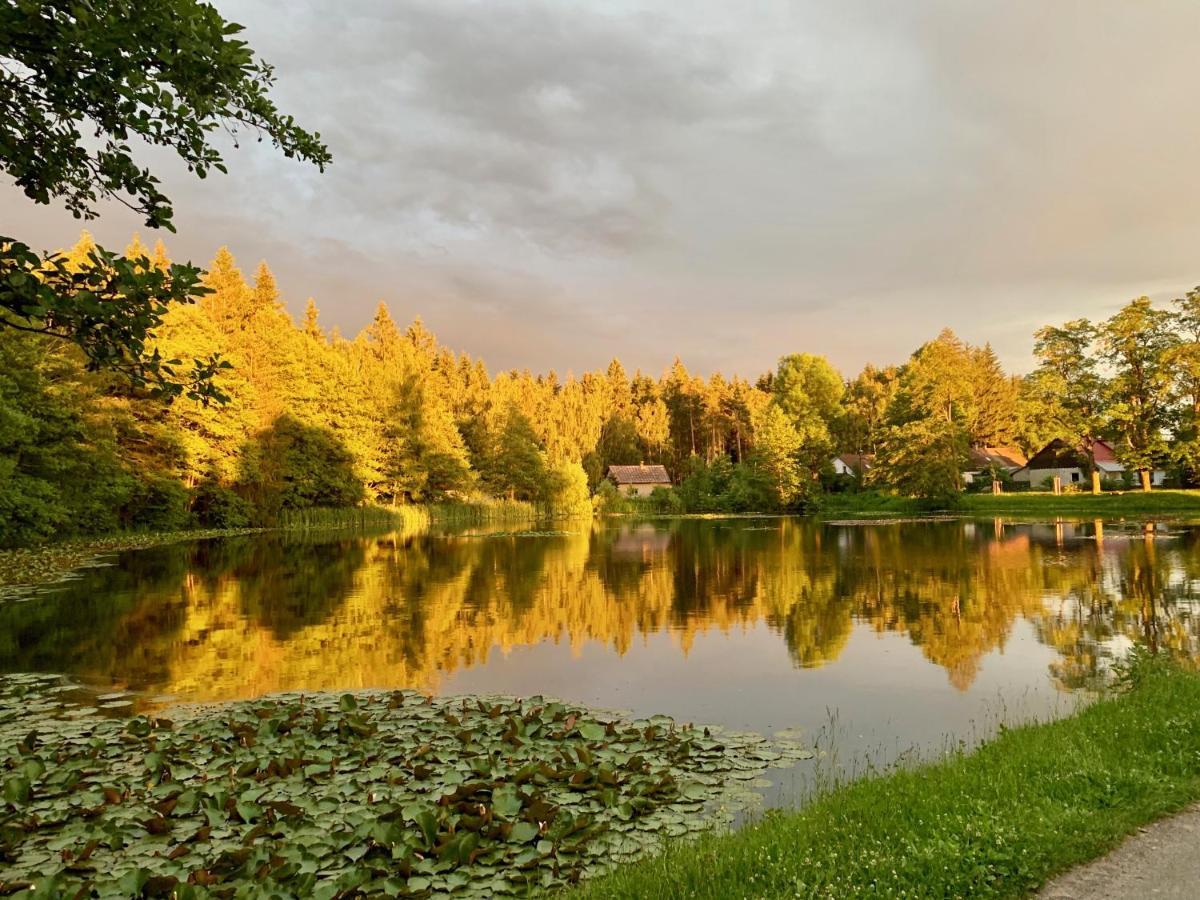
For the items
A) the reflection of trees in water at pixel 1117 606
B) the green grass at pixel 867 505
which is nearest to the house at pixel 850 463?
the green grass at pixel 867 505

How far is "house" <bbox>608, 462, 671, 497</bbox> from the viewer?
10488cm

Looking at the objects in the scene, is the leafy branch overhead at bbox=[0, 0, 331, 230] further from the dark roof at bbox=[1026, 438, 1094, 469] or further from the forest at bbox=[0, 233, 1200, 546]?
the dark roof at bbox=[1026, 438, 1094, 469]

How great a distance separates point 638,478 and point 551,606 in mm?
85105

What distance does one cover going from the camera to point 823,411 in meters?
96.3

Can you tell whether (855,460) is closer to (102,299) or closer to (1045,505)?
(1045,505)

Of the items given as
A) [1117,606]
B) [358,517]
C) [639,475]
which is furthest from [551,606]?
[639,475]

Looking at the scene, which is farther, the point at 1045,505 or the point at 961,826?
the point at 1045,505

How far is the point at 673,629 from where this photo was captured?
59.2 ft

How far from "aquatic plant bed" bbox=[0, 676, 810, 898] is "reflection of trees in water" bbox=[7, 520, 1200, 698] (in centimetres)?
332

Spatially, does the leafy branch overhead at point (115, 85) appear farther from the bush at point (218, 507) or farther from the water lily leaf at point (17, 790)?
the bush at point (218, 507)

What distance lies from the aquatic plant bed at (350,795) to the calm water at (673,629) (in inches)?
86.3

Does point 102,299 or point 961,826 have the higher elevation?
point 102,299

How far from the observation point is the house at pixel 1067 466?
73188mm

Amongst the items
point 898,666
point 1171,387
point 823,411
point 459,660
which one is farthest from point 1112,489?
point 459,660
